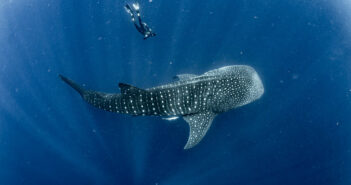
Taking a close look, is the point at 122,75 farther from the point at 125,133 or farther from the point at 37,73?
the point at 37,73

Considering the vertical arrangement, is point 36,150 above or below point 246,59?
above

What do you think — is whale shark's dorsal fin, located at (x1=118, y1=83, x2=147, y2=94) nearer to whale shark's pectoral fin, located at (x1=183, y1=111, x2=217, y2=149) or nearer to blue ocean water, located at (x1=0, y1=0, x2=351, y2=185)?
whale shark's pectoral fin, located at (x1=183, y1=111, x2=217, y2=149)

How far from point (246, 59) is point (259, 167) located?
2.18 meters

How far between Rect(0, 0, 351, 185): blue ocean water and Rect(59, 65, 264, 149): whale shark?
755mm

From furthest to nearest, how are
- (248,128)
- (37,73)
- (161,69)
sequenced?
(37,73), (161,69), (248,128)

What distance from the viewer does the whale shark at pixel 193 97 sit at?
3.23 m

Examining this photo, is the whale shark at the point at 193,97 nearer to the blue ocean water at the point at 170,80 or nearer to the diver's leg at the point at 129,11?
the blue ocean water at the point at 170,80

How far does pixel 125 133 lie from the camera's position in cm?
446

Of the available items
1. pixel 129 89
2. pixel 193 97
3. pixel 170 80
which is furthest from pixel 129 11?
pixel 193 97

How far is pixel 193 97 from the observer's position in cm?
327

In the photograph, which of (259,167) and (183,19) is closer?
(259,167)

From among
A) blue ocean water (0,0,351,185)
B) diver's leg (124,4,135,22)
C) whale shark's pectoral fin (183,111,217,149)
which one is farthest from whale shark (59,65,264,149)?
diver's leg (124,4,135,22)

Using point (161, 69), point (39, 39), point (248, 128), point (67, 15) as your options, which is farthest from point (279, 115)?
point (39, 39)

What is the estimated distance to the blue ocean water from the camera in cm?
434
